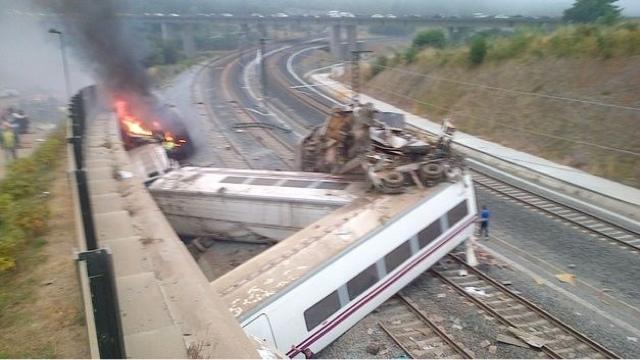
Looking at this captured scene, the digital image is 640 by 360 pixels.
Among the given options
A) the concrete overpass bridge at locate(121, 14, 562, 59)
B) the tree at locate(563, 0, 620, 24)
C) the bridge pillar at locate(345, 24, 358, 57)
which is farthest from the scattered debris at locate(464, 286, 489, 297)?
the bridge pillar at locate(345, 24, 358, 57)

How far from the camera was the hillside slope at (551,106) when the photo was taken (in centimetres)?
2591

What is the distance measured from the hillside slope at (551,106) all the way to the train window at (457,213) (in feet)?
35.2

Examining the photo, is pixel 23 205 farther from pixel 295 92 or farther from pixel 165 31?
pixel 165 31

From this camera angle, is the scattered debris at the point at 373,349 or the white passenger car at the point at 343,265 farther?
the scattered debris at the point at 373,349

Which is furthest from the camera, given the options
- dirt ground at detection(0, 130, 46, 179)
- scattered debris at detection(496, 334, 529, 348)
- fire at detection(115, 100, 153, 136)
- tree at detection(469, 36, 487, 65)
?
tree at detection(469, 36, 487, 65)

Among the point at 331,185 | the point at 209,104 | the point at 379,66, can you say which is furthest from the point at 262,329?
the point at 379,66

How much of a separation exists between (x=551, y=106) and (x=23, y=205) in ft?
92.7

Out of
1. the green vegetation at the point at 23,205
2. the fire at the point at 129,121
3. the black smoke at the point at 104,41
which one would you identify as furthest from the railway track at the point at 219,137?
the green vegetation at the point at 23,205

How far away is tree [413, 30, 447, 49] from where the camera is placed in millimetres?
56000

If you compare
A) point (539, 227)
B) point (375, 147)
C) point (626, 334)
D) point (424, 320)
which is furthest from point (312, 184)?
point (626, 334)

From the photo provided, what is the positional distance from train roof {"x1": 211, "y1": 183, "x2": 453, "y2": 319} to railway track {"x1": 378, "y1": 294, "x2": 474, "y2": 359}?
2.61m

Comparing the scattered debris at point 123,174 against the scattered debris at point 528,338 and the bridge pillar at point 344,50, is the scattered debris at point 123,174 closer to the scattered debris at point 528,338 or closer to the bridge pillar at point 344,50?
the scattered debris at point 528,338

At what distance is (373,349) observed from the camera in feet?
44.7

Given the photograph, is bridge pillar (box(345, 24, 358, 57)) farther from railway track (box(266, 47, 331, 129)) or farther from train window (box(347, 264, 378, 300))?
train window (box(347, 264, 378, 300))
